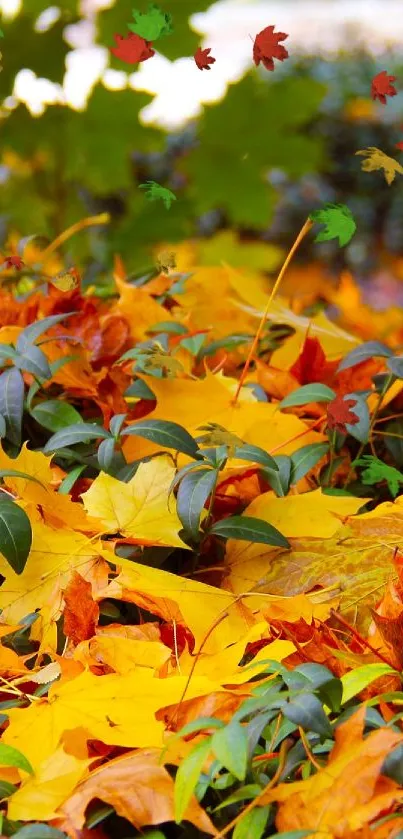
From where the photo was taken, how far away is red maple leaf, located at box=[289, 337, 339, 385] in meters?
1.13

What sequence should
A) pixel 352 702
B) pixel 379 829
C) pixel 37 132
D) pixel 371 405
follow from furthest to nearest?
1. pixel 37 132
2. pixel 371 405
3. pixel 352 702
4. pixel 379 829

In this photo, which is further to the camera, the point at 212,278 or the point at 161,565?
the point at 212,278

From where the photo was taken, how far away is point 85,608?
775 mm

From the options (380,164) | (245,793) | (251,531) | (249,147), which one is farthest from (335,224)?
(249,147)

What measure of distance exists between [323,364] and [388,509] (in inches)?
11.4

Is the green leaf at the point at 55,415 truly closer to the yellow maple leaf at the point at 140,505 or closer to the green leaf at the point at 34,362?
the green leaf at the point at 34,362

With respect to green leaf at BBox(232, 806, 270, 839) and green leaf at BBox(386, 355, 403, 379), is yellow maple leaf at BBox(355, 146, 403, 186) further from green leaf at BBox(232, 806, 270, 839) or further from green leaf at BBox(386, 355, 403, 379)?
green leaf at BBox(232, 806, 270, 839)

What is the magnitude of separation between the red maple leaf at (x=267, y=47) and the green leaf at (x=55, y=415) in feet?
1.25

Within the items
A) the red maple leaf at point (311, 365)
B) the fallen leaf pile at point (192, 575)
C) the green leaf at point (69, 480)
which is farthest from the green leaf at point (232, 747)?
the red maple leaf at point (311, 365)

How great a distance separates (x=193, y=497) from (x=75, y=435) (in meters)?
0.16

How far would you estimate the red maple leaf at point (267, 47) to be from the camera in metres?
0.81

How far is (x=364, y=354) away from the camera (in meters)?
1.07

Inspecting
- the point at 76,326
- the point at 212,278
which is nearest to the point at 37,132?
the point at 212,278

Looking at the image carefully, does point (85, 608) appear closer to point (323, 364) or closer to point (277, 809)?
point (277, 809)
